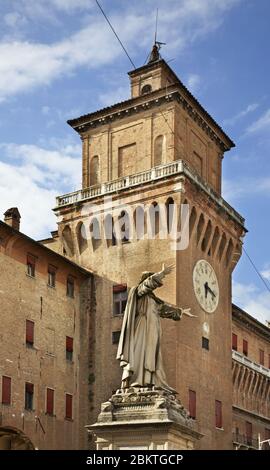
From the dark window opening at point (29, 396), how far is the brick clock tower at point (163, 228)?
4.32 metres

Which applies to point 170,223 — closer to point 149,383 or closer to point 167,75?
point 167,75

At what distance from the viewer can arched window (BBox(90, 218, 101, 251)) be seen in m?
45.0

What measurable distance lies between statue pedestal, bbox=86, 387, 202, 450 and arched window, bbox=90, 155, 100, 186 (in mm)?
30727

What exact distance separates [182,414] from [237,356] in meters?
34.3

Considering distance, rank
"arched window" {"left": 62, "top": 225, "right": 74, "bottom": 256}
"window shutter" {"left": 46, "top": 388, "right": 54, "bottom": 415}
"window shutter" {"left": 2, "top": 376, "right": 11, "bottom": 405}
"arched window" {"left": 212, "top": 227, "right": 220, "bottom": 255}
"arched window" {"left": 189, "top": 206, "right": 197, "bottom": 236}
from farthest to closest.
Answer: "arched window" {"left": 62, "top": 225, "right": 74, "bottom": 256}
"arched window" {"left": 212, "top": 227, "right": 220, "bottom": 255}
"arched window" {"left": 189, "top": 206, "right": 197, "bottom": 236}
"window shutter" {"left": 46, "top": 388, "right": 54, "bottom": 415}
"window shutter" {"left": 2, "top": 376, "right": 11, "bottom": 405}

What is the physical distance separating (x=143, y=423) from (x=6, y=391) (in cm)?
2172

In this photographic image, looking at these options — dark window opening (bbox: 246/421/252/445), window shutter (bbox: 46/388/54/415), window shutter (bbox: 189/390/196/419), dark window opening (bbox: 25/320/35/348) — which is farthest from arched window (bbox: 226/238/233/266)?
window shutter (bbox: 46/388/54/415)

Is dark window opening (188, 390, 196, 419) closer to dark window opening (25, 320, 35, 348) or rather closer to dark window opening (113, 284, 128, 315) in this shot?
dark window opening (113, 284, 128, 315)

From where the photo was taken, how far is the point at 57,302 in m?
42.1

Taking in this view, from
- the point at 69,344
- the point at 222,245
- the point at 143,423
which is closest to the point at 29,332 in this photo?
the point at 69,344

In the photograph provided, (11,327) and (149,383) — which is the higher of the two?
(11,327)

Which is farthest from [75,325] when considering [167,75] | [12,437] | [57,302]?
[167,75]

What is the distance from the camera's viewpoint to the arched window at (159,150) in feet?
148

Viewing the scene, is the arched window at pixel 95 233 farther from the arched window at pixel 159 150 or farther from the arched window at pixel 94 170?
the arched window at pixel 159 150
